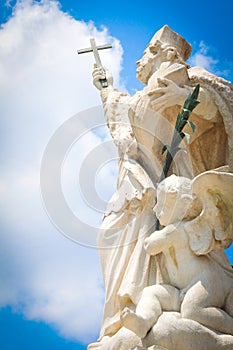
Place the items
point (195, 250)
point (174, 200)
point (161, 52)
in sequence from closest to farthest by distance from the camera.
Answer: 1. point (195, 250)
2. point (174, 200)
3. point (161, 52)

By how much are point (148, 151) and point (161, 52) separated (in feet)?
3.87

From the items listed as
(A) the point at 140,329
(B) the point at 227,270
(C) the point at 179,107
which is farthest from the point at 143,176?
(A) the point at 140,329

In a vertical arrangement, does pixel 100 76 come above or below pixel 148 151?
above

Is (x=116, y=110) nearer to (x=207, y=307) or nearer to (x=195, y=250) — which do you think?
(x=195, y=250)

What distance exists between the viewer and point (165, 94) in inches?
244

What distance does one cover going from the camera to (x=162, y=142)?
624 cm

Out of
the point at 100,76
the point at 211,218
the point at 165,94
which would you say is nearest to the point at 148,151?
the point at 165,94

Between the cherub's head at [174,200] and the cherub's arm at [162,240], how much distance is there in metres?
0.12

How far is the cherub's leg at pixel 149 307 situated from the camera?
177 inches

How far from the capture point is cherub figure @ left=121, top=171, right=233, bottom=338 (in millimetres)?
4711

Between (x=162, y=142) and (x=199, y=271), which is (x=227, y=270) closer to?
(x=199, y=271)

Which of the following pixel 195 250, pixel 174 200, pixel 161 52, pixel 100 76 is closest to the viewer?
pixel 195 250

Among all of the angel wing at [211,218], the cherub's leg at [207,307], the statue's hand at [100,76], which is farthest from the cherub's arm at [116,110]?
the cherub's leg at [207,307]

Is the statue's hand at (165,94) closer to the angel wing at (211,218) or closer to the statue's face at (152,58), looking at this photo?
the statue's face at (152,58)
